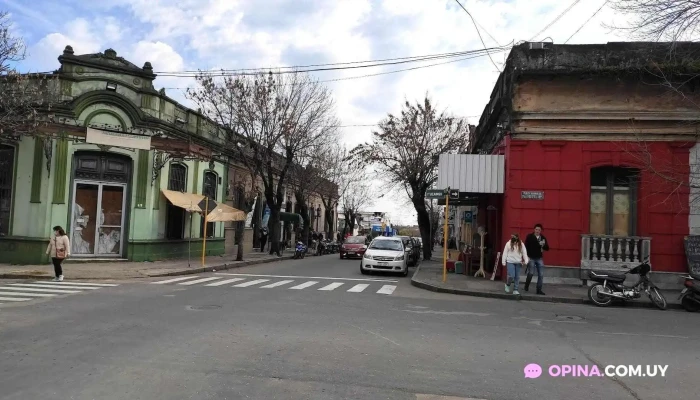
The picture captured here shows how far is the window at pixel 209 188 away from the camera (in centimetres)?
2505

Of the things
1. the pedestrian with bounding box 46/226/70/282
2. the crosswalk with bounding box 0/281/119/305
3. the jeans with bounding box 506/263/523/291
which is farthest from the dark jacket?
the pedestrian with bounding box 46/226/70/282

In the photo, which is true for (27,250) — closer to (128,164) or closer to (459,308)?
(128,164)

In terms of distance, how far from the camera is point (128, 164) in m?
20.0

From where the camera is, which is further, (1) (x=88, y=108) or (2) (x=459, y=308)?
(1) (x=88, y=108)

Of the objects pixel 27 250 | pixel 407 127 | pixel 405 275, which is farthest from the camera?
pixel 407 127

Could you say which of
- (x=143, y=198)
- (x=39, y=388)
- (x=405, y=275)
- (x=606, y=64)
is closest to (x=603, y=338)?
(x=39, y=388)

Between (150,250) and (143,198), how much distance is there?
7.00ft

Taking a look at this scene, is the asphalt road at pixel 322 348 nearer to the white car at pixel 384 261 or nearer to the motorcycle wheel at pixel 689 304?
the motorcycle wheel at pixel 689 304

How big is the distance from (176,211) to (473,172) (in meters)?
13.2

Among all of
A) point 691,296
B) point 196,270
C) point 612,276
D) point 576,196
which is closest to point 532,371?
point 612,276

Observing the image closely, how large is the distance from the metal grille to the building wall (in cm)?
1401

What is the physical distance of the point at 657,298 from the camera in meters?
12.0

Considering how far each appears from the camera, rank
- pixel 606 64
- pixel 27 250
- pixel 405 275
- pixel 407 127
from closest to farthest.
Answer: pixel 606 64 → pixel 27 250 → pixel 405 275 → pixel 407 127

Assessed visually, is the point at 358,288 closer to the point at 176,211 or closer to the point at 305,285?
the point at 305,285
